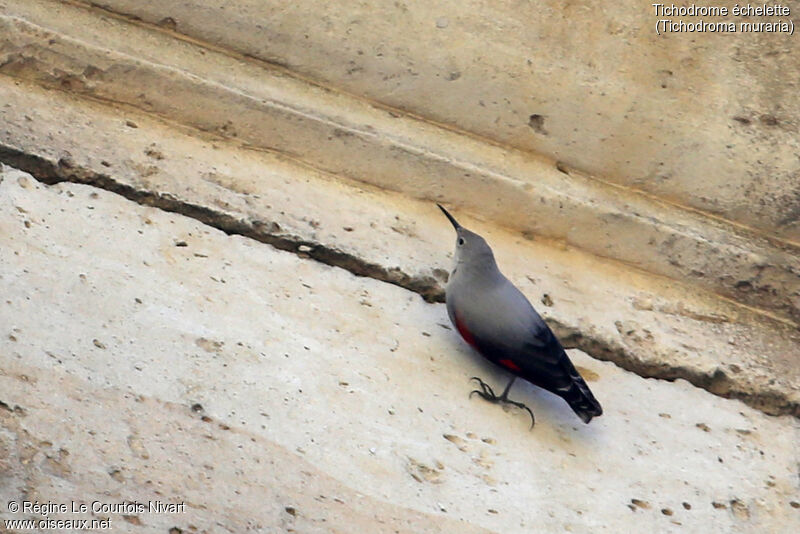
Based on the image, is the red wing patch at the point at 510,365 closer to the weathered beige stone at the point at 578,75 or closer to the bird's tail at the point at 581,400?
the bird's tail at the point at 581,400

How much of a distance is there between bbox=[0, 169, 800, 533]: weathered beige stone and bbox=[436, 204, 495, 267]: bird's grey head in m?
0.17

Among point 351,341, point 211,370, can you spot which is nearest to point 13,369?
point 211,370

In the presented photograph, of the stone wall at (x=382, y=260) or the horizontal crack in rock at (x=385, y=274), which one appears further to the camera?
the horizontal crack in rock at (x=385, y=274)

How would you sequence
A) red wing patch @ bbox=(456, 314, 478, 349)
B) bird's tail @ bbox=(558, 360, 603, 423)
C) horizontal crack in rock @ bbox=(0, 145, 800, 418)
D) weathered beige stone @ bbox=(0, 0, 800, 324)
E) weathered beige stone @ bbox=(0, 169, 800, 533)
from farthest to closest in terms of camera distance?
1. weathered beige stone @ bbox=(0, 0, 800, 324)
2. horizontal crack in rock @ bbox=(0, 145, 800, 418)
3. red wing patch @ bbox=(456, 314, 478, 349)
4. bird's tail @ bbox=(558, 360, 603, 423)
5. weathered beige stone @ bbox=(0, 169, 800, 533)

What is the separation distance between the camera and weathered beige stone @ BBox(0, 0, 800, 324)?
262 cm

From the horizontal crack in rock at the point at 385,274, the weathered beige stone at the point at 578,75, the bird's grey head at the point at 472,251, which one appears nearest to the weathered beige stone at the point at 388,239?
the horizontal crack in rock at the point at 385,274

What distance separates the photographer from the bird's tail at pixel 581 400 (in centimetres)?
217

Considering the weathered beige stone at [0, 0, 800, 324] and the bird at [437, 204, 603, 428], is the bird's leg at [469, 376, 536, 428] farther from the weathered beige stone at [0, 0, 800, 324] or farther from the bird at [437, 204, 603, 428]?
the weathered beige stone at [0, 0, 800, 324]

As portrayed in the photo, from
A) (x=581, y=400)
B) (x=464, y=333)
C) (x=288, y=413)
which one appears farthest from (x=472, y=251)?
(x=288, y=413)

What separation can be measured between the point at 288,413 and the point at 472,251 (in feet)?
2.12

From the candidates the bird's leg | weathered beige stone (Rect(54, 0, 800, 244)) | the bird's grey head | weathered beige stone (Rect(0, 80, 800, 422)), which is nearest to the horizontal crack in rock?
weathered beige stone (Rect(0, 80, 800, 422))

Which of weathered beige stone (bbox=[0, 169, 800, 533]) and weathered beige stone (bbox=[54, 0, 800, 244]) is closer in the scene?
weathered beige stone (bbox=[0, 169, 800, 533])

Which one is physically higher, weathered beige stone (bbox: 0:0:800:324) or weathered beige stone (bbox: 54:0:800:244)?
weathered beige stone (bbox: 54:0:800:244)

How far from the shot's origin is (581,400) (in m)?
2.17
